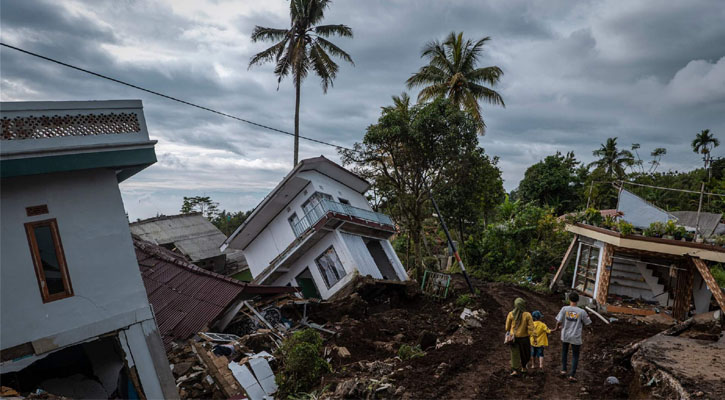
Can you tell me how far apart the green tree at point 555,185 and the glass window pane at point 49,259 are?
33155 mm

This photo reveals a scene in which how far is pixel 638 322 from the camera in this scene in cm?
1279

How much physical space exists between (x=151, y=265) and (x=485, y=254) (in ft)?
68.0

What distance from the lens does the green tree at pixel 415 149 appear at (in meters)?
18.3

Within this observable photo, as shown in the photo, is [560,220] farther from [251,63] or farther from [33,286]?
[33,286]

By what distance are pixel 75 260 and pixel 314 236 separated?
10949 mm

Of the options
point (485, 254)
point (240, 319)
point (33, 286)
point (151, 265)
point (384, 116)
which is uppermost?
point (384, 116)

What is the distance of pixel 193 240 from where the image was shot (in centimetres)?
2953

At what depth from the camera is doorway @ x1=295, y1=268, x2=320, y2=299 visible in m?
19.2

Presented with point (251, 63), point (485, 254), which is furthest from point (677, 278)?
point (251, 63)

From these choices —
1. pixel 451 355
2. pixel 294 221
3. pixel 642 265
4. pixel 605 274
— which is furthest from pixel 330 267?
pixel 642 265

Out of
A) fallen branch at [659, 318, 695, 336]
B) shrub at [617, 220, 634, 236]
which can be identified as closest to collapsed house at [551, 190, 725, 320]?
shrub at [617, 220, 634, 236]

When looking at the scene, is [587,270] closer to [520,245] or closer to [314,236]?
[520,245]

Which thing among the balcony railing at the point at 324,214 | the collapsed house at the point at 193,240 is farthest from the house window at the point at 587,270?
the collapsed house at the point at 193,240

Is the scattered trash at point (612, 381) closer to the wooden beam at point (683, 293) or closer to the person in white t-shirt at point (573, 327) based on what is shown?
the person in white t-shirt at point (573, 327)
